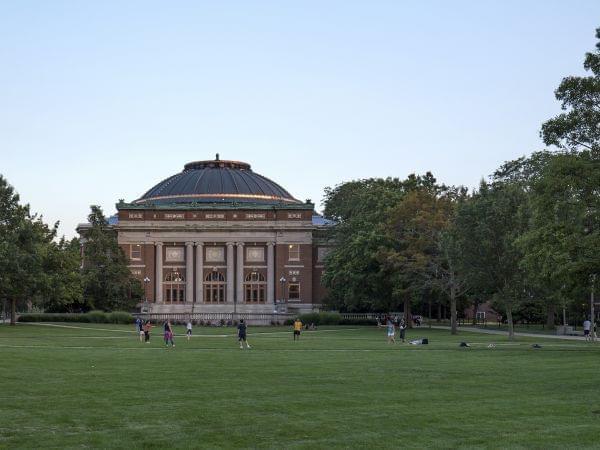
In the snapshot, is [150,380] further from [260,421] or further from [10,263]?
[10,263]

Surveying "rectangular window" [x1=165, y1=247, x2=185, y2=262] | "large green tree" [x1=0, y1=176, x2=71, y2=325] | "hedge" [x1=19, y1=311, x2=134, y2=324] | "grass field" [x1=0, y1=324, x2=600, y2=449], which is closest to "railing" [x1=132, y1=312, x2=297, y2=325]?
"hedge" [x1=19, y1=311, x2=134, y2=324]

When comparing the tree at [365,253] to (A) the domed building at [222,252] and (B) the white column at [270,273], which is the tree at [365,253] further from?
(B) the white column at [270,273]

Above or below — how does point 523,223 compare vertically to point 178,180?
below

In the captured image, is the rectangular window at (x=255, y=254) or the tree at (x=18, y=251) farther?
the rectangular window at (x=255, y=254)

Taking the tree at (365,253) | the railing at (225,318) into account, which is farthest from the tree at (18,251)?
the tree at (365,253)

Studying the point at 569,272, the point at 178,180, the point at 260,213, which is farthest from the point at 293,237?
the point at 569,272

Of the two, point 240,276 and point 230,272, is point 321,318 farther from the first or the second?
point 230,272

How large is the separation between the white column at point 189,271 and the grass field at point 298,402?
2941 inches

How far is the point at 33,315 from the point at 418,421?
3034 inches

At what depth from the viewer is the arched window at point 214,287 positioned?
366 feet

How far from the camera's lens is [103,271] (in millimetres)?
96062

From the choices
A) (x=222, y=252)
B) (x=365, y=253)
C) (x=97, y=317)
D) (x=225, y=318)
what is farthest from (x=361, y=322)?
(x=222, y=252)

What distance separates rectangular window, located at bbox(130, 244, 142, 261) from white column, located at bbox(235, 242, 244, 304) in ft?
40.7

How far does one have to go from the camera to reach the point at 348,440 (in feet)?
54.0
